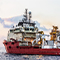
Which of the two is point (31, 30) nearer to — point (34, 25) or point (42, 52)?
point (34, 25)

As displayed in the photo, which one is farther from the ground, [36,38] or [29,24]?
[29,24]

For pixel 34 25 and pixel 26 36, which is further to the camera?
pixel 34 25

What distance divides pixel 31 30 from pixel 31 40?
301 centimetres

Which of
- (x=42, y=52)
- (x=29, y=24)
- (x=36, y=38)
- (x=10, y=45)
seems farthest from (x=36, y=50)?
(x=29, y=24)

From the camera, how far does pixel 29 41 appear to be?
126ft

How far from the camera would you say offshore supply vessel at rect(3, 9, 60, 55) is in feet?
113

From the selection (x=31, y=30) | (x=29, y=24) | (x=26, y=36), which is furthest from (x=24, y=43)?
(x=29, y=24)

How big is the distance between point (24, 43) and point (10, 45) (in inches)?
153

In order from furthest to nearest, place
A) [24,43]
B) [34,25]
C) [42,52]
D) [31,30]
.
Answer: [34,25]
[31,30]
[24,43]
[42,52]

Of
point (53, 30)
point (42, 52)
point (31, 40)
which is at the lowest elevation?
point (42, 52)

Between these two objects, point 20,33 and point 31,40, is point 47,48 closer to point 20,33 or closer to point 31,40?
point 31,40

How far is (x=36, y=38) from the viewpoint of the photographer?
37781mm

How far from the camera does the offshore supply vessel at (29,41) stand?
3453cm

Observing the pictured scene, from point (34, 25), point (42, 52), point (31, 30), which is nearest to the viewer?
point (42, 52)
